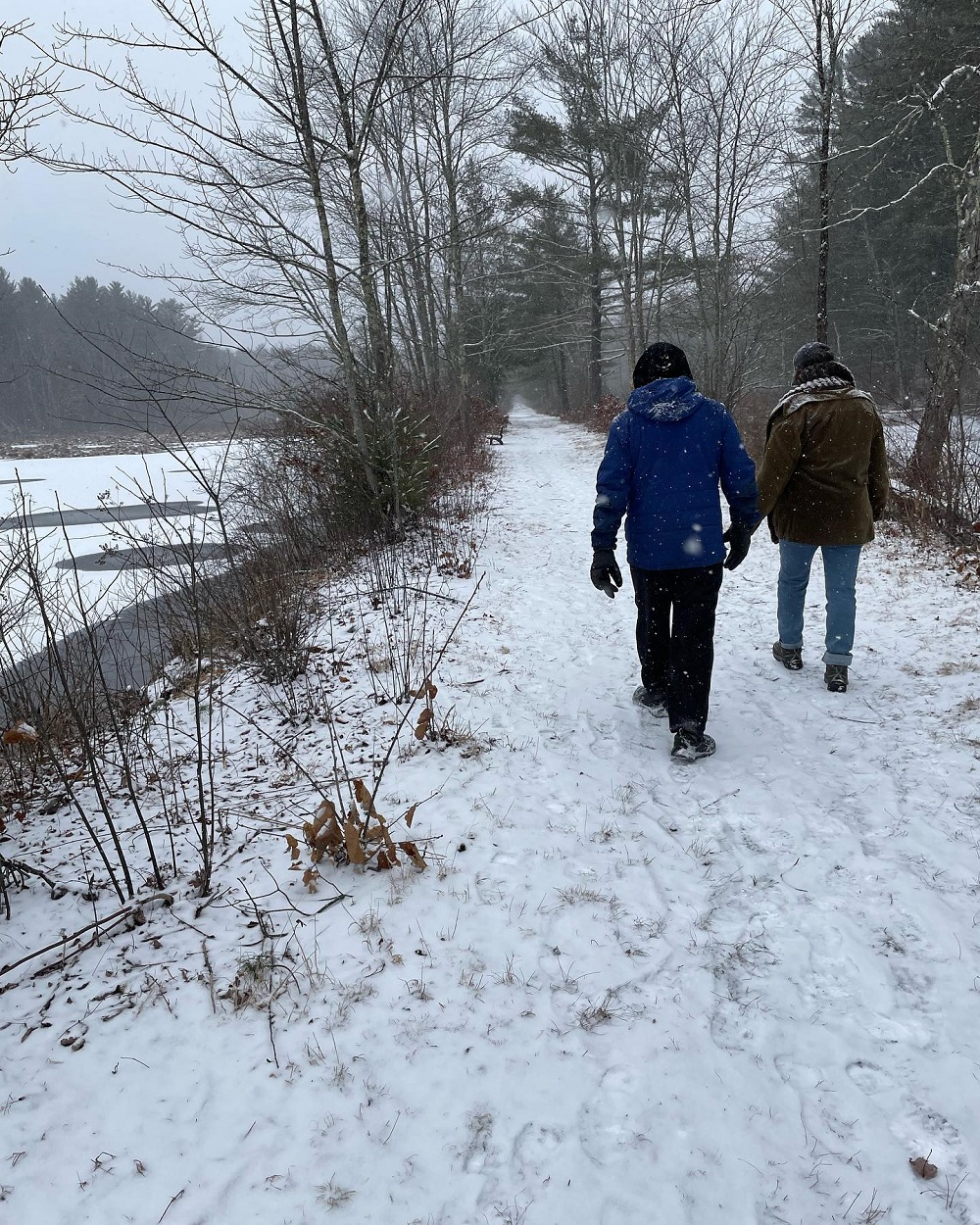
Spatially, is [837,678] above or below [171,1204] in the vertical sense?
above

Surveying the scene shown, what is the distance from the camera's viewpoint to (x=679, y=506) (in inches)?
128

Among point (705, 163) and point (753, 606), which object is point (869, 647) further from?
point (705, 163)

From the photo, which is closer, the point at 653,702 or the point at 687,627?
the point at 687,627

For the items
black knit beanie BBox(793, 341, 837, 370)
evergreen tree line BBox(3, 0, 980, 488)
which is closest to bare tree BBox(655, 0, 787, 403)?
evergreen tree line BBox(3, 0, 980, 488)

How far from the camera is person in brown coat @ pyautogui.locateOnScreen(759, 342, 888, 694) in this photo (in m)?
3.78

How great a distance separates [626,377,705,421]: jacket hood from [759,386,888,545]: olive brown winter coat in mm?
925

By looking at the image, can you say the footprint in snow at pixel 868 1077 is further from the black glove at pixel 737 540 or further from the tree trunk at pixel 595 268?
the tree trunk at pixel 595 268

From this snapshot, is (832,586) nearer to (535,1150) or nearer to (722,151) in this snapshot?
(535,1150)

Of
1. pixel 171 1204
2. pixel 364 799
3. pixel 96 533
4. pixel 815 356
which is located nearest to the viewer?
pixel 171 1204

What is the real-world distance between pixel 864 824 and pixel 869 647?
7.01 ft

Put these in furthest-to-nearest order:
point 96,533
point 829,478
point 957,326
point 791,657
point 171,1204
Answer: point 96,533 → point 957,326 → point 791,657 → point 829,478 → point 171,1204

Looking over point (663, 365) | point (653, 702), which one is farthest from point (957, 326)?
point (653, 702)

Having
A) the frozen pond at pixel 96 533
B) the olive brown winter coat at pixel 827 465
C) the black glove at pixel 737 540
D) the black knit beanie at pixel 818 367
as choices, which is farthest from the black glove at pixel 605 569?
the frozen pond at pixel 96 533

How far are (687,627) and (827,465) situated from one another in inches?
56.9
